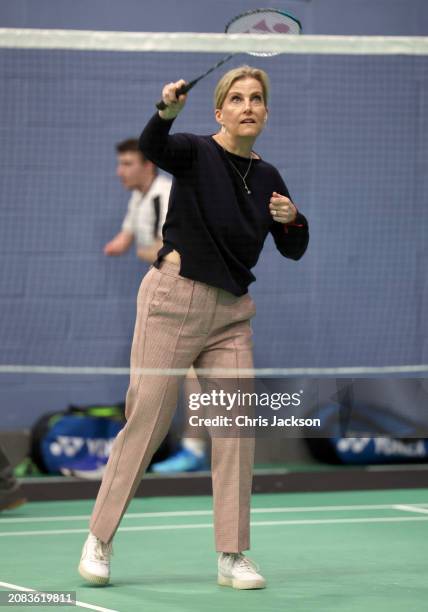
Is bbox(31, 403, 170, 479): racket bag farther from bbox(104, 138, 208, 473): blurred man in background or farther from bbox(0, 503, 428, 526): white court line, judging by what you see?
bbox(0, 503, 428, 526): white court line

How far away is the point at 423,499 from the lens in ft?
26.2

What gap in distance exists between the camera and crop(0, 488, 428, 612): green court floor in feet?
16.4

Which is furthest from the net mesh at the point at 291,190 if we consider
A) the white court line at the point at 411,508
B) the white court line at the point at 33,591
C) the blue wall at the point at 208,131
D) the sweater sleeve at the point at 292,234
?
the white court line at the point at 33,591

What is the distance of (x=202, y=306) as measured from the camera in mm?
5164

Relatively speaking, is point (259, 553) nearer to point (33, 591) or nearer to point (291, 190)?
point (33, 591)

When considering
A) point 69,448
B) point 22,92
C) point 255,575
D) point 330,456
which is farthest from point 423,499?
point 22,92

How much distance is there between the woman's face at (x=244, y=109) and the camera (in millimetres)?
5125

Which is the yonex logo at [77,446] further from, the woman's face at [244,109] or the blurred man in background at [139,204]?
the woman's face at [244,109]

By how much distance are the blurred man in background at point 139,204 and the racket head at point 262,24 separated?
291 cm

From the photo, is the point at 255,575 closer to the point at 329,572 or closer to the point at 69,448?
the point at 329,572

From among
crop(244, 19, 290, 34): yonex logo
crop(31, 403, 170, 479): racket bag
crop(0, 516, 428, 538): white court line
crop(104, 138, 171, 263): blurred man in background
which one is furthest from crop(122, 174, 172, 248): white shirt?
crop(244, 19, 290, 34): yonex logo

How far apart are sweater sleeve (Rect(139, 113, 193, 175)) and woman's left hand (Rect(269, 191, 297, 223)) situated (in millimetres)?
335

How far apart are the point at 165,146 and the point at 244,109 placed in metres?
0.35

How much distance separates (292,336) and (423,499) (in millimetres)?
1807
